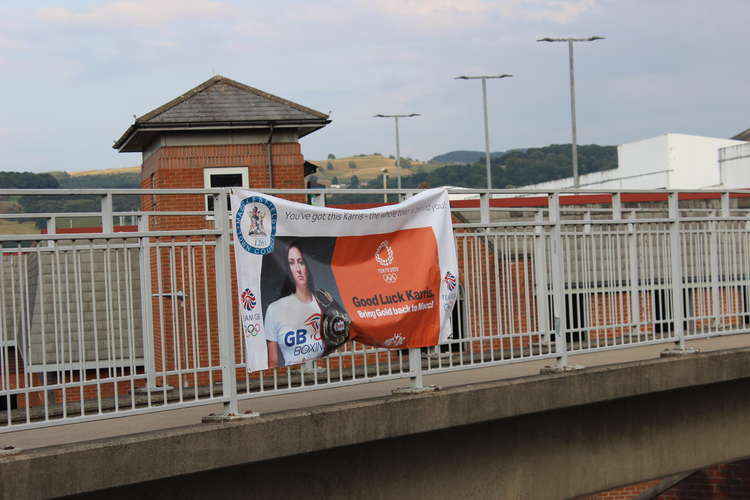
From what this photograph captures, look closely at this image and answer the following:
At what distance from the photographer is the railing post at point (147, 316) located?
262 inches

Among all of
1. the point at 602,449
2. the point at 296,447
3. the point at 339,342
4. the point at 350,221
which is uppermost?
the point at 350,221

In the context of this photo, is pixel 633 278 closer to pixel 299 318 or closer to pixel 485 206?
pixel 485 206

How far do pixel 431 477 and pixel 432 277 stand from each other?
5.00ft

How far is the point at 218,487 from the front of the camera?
6.45 m

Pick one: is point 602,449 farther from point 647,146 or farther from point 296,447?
point 647,146

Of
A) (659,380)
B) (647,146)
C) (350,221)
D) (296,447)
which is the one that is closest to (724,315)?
(659,380)

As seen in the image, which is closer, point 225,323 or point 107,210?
point 107,210

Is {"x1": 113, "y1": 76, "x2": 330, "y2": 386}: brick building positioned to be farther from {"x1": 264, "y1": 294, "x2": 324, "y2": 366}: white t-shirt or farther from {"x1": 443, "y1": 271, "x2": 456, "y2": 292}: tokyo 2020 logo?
{"x1": 264, "y1": 294, "x2": 324, "y2": 366}: white t-shirt

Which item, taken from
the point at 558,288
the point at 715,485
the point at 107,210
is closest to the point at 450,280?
the point at 558,288

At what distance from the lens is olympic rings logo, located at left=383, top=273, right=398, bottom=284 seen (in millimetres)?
7723

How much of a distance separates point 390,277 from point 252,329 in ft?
4.27

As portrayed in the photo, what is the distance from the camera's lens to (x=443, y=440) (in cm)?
782

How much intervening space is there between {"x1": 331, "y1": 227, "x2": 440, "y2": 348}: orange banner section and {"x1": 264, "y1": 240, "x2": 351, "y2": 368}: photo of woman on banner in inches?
7.1

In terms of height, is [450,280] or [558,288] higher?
[450,280]
